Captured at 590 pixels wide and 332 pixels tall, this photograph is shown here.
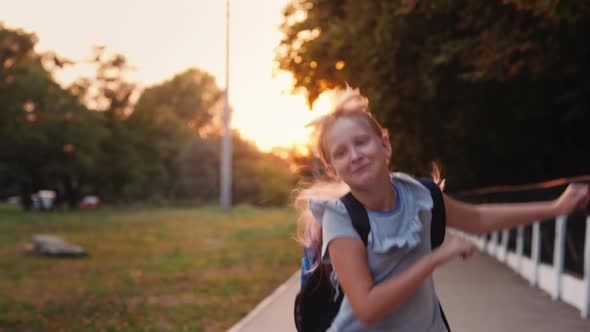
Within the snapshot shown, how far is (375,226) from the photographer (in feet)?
9.52

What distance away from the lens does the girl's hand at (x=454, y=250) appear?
8.43ft

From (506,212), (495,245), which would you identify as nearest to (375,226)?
(506,212)

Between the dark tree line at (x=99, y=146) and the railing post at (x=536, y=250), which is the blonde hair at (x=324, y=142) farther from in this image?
the dark tree line at (x=99, y=146)

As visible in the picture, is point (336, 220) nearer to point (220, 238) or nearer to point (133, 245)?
point (133, 245)

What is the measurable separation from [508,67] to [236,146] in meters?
101

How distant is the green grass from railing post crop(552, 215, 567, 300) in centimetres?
388

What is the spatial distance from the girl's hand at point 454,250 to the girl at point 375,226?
19 mm

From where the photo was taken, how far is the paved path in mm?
8156

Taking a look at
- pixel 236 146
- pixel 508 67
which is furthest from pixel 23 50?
pixel 236 146

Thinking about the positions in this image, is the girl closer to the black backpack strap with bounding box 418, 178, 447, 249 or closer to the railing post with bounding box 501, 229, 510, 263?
the black backpack strap with bounding box 418, 178, 447, 249

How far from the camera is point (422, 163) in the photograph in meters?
22.1

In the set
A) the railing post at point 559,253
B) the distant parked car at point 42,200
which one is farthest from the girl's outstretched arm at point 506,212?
the distant parked car at point 42,200

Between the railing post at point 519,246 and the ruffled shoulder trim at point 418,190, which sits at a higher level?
the ruffled shoulder trim at point 418,190

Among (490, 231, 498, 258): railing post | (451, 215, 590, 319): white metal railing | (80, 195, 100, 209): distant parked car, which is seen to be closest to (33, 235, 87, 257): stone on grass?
(490, 231, 498, 258): railing post
